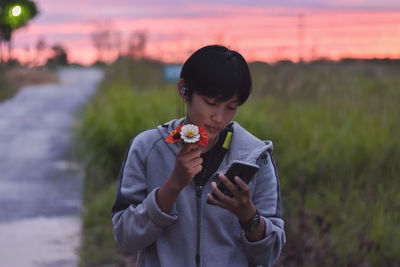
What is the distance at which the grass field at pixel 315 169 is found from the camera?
4141 mm

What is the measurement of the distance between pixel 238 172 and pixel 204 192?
185 mm

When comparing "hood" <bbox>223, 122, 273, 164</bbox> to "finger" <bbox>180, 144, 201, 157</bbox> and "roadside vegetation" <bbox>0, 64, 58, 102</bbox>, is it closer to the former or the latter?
"finger" <bbox>180, 144, 201, 157</bbox>

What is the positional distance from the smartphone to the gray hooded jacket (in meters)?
0.08

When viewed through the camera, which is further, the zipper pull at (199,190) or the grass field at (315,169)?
the grass field at (315,169)

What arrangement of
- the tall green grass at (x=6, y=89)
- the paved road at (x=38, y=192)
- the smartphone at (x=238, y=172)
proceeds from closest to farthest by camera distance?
the smartphone at (x=238, y=172), the paved road at (x=38, y=192), the tall green grass at (x=6, y=89)

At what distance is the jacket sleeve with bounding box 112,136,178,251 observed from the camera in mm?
1736

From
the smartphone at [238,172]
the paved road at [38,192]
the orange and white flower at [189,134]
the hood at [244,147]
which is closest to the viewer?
the orange and white flower at [189,134]

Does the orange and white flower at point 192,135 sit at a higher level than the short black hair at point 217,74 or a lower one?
lower

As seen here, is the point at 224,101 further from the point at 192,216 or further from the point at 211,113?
the point at 192,216

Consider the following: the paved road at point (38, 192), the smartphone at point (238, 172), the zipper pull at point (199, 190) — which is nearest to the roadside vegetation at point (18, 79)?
the paved road at point (38, 192)

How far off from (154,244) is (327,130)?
16.6 feet

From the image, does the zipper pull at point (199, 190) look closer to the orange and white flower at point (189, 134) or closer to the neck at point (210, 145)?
the neck at point (210, 145)

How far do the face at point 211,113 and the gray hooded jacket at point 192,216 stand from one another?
0.14 metres

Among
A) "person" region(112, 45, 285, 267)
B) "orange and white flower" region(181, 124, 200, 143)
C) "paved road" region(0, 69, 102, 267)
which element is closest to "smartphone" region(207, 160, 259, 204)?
"person" region(112, 45, 285, 267)
